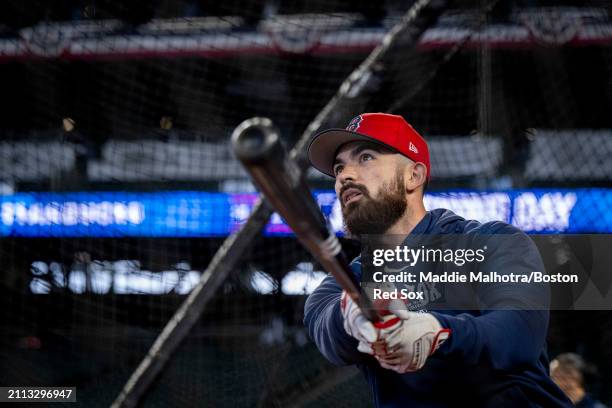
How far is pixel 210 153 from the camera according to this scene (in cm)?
496

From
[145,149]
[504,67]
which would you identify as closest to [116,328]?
[145,149]

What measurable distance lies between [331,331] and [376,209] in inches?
10.9

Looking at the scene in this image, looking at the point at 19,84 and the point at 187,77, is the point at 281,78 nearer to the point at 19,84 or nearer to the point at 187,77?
the point at 187,77

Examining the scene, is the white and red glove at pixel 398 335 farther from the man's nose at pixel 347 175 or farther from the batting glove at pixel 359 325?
the man's nose at pixel 347 175

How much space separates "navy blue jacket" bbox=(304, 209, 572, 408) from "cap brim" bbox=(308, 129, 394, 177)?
29 centimetres

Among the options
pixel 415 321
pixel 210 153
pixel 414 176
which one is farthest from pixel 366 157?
pixel 210 153

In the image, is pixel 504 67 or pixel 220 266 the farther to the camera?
pixel 504 67

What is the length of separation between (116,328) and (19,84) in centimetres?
195

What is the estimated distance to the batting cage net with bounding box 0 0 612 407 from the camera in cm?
442

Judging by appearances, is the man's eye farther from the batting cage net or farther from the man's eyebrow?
the batting cage net

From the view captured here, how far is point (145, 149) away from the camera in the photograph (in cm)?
495

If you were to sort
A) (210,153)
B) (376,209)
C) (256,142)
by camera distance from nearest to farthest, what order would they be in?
(256,142)
(376,209)
(210,153)

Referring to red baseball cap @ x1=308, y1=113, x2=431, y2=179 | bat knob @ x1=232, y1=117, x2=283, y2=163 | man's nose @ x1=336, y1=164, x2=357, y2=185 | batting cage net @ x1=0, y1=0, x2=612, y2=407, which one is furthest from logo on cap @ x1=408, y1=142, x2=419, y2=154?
batting cage net @ x1=0, y1=0, x2=612, y2=407

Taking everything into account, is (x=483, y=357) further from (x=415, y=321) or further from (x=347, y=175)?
(x=347, y=175)
